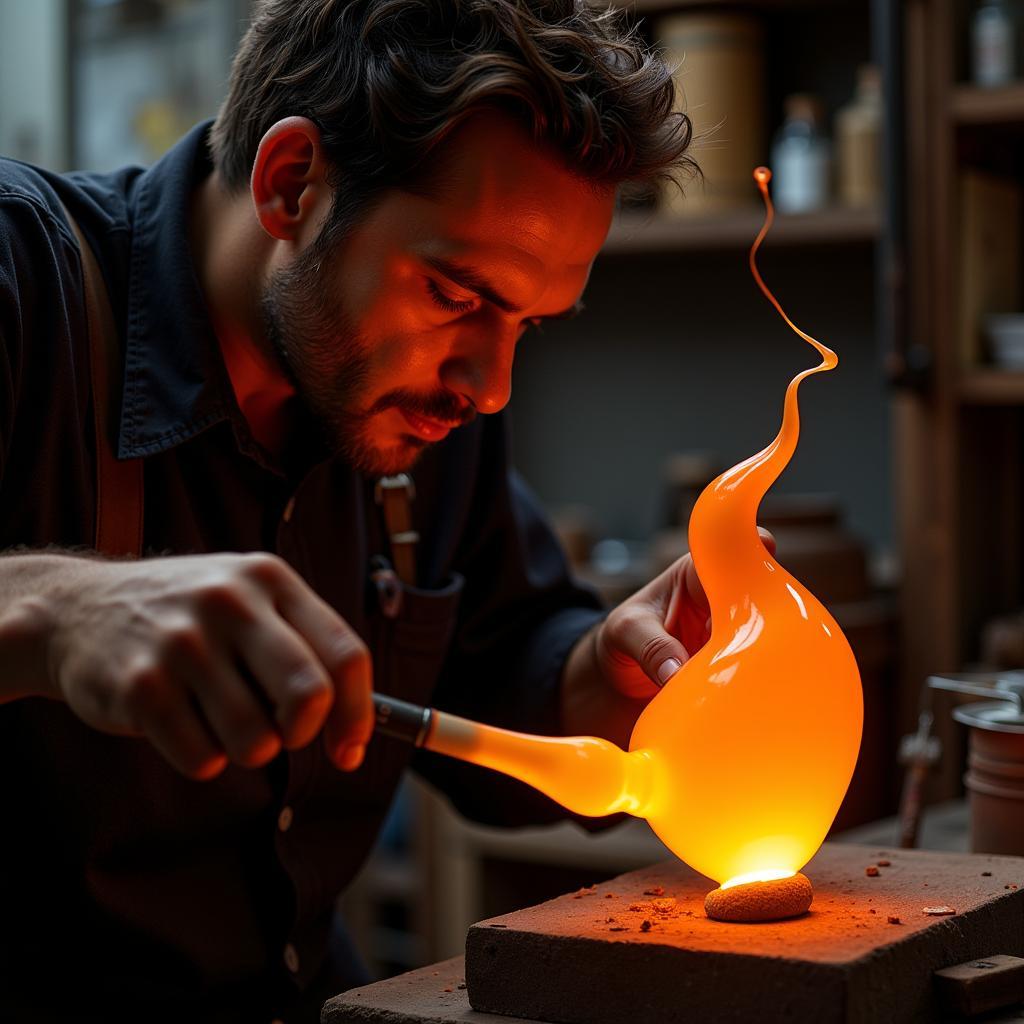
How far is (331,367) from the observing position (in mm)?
1402

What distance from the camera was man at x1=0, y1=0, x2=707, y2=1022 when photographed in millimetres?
1305

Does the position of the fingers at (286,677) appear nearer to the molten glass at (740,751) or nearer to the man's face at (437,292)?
the molten glass at (740,751)

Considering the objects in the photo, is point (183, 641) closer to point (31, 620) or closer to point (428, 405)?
point (31, 620)

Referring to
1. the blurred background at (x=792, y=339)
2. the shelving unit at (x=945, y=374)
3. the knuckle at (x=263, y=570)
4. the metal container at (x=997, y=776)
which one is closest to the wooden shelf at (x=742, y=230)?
the blurred background at (x=792, y=339)

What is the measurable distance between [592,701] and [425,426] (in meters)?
Answer: 0.35

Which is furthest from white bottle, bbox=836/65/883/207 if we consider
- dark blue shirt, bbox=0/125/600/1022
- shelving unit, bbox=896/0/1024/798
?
dark blue shirt, bbox=0/125/600/1022

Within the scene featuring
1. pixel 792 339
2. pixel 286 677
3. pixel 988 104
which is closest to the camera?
pixel 286 677

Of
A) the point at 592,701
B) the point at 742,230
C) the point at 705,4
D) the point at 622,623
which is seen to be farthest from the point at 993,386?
the point at 622,623

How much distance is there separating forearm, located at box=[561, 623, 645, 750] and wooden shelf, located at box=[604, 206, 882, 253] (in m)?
1.14

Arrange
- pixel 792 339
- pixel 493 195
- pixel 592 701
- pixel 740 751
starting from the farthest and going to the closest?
pixel 792 339 < pixel 592 701 < pixel 493 195 < pixel 740 751

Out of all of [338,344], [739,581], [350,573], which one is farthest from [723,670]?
[350,573]

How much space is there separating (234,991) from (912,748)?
729 millimetres

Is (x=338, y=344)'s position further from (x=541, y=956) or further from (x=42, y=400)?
(x=541, y=956)

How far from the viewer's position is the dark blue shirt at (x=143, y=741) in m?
1.33
